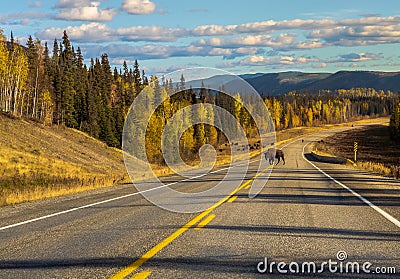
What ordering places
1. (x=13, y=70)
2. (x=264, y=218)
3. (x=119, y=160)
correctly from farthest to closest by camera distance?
(x=13, y=70) → (x=119, y=160) → (x=264, y=218)

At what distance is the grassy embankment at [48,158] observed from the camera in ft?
110

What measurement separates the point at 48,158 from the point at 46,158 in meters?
0.26

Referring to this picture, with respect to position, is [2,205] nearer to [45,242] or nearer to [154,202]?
[154,202]

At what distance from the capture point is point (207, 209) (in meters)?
11.1

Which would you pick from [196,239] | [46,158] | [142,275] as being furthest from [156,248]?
[46,158]

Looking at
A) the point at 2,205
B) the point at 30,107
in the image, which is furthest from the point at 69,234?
the point at 30,107

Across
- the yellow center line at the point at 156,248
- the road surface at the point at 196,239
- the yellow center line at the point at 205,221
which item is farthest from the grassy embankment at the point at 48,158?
the yellow center line at the point at 156,248

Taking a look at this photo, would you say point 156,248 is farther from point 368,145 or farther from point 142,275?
point 368,145

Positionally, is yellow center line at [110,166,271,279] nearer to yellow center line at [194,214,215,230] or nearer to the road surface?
the road surface

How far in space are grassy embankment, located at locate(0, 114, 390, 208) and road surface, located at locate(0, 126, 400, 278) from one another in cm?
1765

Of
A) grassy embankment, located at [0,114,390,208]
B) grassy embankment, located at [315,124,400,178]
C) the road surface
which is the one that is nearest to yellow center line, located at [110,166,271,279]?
the road surface

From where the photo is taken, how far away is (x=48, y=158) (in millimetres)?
47844

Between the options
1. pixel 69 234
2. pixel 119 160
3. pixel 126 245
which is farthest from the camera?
pixel 119 160

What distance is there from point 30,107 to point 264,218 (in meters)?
84.8
